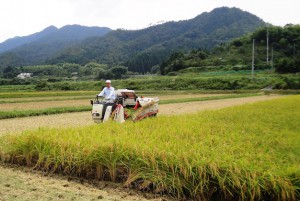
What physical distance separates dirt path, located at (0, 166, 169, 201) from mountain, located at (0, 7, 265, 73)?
10870cm

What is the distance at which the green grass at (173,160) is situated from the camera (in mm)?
4508

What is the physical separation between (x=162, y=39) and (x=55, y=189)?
15531 cm

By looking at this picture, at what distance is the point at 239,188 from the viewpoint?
4.48 meters

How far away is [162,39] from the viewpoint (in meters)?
157

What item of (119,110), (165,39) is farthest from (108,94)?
(165,39)

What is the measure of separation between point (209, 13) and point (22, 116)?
6608 inches

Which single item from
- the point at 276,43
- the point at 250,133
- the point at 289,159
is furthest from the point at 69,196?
the point at 276,43

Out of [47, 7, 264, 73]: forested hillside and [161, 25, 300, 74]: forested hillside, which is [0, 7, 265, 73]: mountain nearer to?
[47, 7, 264, 73]: forested hillside

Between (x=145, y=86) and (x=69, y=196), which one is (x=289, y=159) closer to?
(x=69, y=196)

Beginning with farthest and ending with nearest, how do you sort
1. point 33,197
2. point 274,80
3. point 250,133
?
point 274,80 → point 250,133 → point 33,197

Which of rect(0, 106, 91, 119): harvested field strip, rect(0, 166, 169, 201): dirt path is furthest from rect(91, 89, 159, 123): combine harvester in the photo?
rect(0, 106, 91, 119): harvested field strip

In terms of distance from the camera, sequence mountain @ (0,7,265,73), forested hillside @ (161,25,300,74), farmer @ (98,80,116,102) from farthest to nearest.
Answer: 1. mountain @ (0,7,265,73)
2. forested hillside @ (161,25,300,74)
3. farmer @ (98,80,116,102)

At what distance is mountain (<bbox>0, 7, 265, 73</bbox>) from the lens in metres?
135

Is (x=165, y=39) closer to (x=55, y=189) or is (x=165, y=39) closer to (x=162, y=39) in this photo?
(x=162, y=39)
